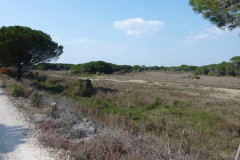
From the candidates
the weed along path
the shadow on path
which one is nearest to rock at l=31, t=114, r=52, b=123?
the weed along path

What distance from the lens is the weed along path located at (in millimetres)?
4712

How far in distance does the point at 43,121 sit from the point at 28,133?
98cm

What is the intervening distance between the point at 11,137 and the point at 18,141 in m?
0.46

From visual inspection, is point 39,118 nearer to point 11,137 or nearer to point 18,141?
point 11,137

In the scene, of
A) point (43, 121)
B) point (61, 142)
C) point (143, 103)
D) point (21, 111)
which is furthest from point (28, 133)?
point (143, 103)

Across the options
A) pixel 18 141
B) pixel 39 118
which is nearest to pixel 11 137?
pixel 18 141

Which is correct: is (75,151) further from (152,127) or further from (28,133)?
(152,127)

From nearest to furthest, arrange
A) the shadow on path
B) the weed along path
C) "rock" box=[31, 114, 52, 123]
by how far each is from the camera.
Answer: the weed along path
the shadow on path
"rock" box=[31, 114, 52, 123]

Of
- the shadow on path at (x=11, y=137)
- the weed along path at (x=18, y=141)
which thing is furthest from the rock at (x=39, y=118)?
the shadow on path at (x=11, y=137)

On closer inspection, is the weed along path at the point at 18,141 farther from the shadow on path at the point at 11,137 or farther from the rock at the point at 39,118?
the rock at the point at 39,118

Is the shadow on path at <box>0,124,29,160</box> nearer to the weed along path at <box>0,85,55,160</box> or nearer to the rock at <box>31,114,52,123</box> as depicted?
the weed along path at <box>0,85,55,160</box>

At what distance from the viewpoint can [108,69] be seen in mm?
91312

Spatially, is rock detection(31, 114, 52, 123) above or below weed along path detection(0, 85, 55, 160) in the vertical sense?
above

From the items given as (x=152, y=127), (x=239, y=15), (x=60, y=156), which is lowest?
(x=152, y=127)
